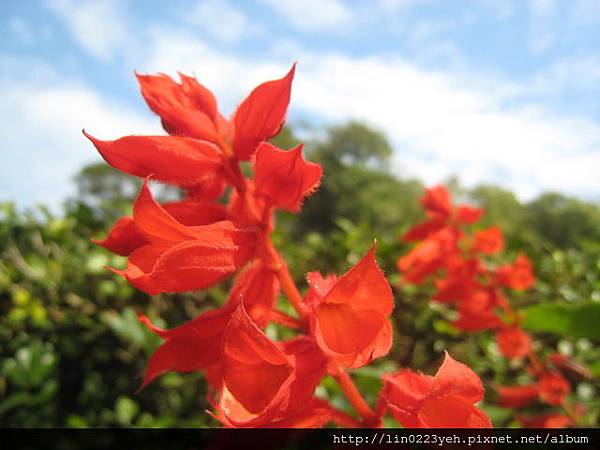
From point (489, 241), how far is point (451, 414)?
114 cm

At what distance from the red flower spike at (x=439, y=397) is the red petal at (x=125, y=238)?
343 millimetres

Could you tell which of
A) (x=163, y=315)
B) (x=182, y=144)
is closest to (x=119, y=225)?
(x=182, y=144)

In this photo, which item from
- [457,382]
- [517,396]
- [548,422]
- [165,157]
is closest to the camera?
[457,382]

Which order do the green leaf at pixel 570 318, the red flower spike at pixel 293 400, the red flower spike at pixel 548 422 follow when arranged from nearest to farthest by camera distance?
the red flower spike at pixel 293 400 < the green leaf at pixel 570 318 < the red flower spike at pixel 548 422

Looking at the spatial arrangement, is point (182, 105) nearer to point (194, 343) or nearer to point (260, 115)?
point (260, 115)

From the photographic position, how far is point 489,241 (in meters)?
1.62

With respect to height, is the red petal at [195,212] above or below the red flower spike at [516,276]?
above

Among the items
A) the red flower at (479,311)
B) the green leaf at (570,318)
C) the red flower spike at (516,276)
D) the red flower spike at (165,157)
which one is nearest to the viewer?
the red flower spike at (165,157)

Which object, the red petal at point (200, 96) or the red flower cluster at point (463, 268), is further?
the red flower cluster at point (463, 268)

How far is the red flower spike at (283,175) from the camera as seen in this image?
0.60 meters

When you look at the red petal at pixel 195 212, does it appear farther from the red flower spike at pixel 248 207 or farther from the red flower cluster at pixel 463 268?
the red flower cluster at pixel 463 268

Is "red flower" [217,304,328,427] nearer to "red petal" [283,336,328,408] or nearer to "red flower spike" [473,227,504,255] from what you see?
"red petal" [283,336,328,408]

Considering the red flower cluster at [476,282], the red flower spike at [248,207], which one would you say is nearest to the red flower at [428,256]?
the red flower cluster at [476,282]

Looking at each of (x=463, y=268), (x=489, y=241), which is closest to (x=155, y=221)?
(x=463, y=268)
